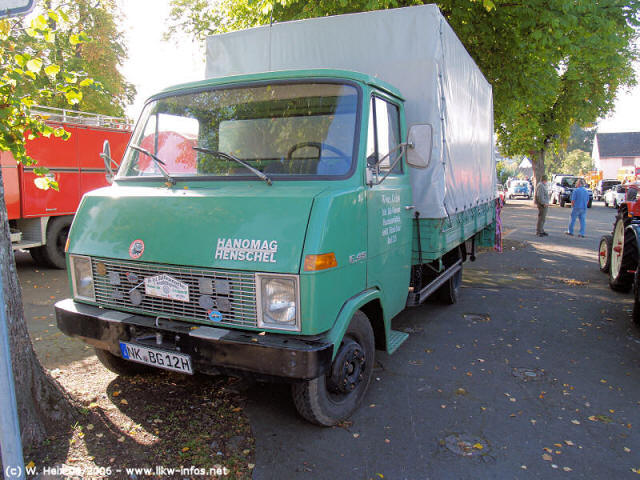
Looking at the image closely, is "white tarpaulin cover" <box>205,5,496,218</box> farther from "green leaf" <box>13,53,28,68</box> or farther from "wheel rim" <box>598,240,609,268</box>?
"wheel rim" <box>598,240,609,268</box>

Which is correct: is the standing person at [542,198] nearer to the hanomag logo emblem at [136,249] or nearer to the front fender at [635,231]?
the front fender at [635,231]

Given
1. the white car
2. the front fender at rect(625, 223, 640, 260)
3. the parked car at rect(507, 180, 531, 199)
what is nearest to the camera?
the front fender at rect(625, 223, 640, 260)

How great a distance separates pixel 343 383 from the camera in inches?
129

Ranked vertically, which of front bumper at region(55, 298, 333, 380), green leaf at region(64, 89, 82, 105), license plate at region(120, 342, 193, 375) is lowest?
license plate at region(120, 342, 193, 375)

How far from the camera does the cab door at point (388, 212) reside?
11.5 ft

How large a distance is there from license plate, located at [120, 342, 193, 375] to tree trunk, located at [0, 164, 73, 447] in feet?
1.80

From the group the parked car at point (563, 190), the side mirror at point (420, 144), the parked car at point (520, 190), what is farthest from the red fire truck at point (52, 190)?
the parked car at point (520, 190)

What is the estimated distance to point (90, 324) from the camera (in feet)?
10.6

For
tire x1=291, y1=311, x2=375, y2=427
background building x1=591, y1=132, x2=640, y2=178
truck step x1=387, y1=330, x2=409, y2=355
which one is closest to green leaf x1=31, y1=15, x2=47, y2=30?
tire x1=291, y1=311, x2=375, y2=427

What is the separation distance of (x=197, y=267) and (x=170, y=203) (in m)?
0.53

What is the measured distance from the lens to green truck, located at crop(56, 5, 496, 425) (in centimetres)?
280

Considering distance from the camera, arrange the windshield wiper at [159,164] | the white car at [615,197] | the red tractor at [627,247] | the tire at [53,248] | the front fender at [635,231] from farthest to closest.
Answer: the white car at [615,197] → the tire at [53,248] → the red tractor at [627,247] → the front fender at [635,231] → the windshield wiper at [159,164]

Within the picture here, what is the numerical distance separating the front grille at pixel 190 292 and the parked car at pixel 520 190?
4617cm

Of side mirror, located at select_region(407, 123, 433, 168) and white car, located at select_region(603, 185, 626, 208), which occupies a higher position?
side mirror, located at select_region(407, 123, 433, 168)
